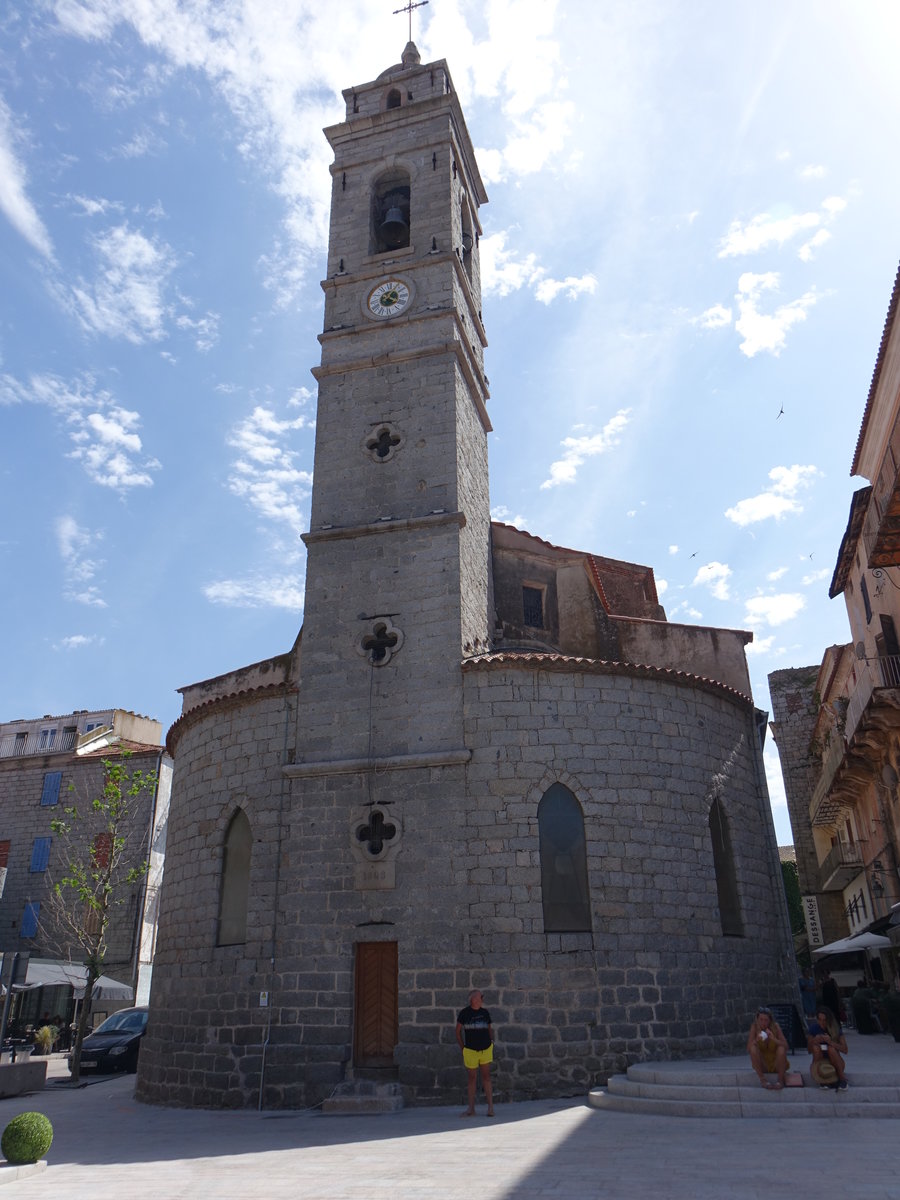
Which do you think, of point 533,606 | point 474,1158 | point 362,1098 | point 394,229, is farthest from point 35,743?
point 474,1158

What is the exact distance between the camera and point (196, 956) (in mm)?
13820

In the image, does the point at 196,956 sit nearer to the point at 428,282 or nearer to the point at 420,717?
the point at 420,717

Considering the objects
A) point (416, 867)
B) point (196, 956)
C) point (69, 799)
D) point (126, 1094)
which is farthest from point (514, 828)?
point (69, 799)

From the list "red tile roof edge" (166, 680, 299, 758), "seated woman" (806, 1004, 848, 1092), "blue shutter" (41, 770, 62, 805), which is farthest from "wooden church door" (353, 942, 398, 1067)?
"blue shutter" (41, 770, 62, 805)

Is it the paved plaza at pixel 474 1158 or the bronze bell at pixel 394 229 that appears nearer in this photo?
the paved plaza at pixel 474 1158

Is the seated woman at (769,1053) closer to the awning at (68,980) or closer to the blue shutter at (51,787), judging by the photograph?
the awning at (68,980)

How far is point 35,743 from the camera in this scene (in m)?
35.1

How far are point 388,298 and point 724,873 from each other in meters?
12.4

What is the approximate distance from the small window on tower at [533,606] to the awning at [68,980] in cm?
1489

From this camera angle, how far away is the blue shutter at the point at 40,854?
99.3ft

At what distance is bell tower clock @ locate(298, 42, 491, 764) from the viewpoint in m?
14.2

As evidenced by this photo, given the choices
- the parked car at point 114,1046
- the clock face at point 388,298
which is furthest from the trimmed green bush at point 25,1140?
the clock face at point 388,298

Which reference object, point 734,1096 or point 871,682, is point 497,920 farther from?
point 871,682

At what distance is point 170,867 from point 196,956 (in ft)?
6.59
